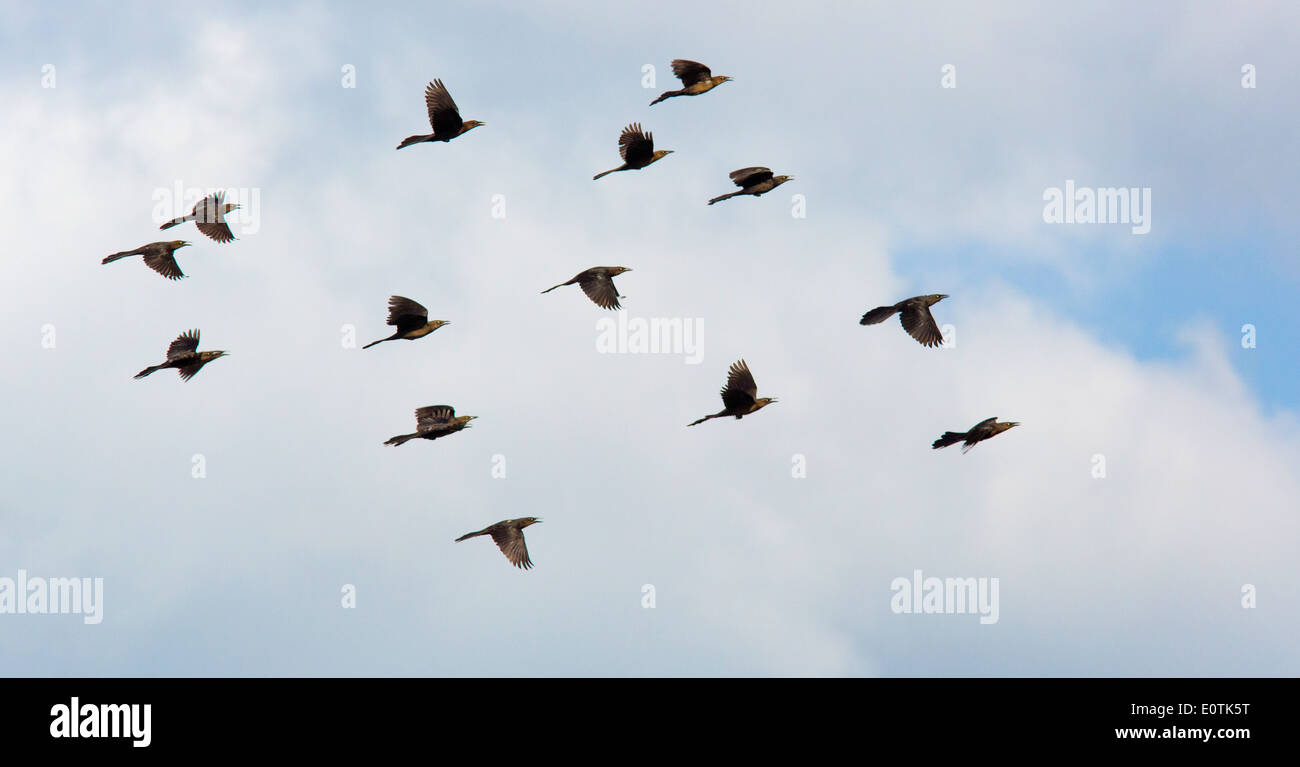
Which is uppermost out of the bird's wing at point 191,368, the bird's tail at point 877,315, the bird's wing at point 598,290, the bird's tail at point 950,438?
the bird's wing at point 598,290

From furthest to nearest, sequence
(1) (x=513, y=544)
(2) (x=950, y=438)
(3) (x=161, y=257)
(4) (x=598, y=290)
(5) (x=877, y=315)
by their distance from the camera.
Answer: (3) (x=161, y=257), (4) (x=598, y=290), (1) (x=513, y=544), (5) (x=877, y=315), (2) (x=950, y=438)

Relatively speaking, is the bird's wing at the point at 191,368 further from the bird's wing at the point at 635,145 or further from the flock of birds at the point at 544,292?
the bird's wing at the point at 635,145

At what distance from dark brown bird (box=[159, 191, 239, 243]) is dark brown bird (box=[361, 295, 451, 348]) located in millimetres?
4103

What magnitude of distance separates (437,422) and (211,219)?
633 cm

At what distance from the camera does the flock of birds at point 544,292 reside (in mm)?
32781

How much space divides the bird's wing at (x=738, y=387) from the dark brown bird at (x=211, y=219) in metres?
10.6

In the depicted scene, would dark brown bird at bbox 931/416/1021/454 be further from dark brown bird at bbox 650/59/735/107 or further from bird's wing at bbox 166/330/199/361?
bird's wing at bbox 166/330/199/361

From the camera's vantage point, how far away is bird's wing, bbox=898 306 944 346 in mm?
33094

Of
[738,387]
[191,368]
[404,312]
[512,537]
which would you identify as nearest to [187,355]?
[191,368]

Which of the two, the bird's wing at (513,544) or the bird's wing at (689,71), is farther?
the bird's wing at (689,71)

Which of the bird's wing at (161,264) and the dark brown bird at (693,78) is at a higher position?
the dark brown bird at (693,78)

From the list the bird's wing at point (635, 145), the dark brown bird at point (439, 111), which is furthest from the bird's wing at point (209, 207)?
the bird's wing at point (635, 145)

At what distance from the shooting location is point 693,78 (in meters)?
34.4

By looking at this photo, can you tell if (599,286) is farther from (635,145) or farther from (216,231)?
(216,231)
